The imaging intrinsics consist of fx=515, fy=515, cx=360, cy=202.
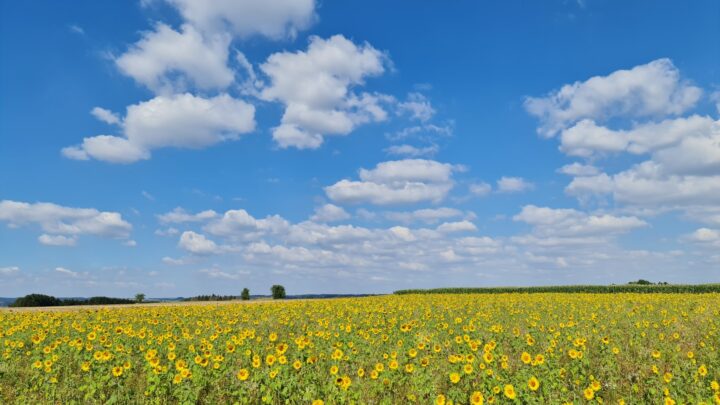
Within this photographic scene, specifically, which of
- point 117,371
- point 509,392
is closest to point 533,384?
point 509,392

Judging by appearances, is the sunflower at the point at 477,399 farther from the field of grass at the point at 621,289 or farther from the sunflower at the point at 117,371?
the field of grass at the point at 621,289

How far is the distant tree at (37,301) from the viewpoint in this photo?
37.7 metres

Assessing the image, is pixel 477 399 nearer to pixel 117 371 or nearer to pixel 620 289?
pixel 117 371

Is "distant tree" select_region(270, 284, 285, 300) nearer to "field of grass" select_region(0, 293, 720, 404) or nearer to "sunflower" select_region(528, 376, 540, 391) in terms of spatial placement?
"field of grass" select_region(0, 293, 720, 404)

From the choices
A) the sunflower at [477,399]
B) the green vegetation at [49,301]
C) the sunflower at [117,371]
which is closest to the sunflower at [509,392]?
the sunflower at [477,399]

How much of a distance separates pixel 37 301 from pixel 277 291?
19.7 metres

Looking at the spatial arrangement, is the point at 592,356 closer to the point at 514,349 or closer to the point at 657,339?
the point at 514,349

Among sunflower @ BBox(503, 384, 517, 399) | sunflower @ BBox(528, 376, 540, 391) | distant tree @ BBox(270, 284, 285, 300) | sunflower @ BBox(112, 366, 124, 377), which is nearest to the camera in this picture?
sunflower @ BBox(503, 384, 517, 399)

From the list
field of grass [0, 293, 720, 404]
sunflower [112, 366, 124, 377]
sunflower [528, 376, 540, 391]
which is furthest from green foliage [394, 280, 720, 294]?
sunflower [112, 366, 124, 377]

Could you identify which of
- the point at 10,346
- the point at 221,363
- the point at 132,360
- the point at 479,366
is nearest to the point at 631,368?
the point at 479,366

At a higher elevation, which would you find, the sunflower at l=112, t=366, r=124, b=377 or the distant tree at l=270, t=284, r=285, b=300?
the distant tree at l=270, t=284, r=285, b=300

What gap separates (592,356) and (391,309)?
337 inches

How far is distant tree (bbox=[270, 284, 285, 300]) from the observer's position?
4953 centimetres

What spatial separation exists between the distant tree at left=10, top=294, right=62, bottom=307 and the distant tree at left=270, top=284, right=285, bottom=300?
17.9 meters
